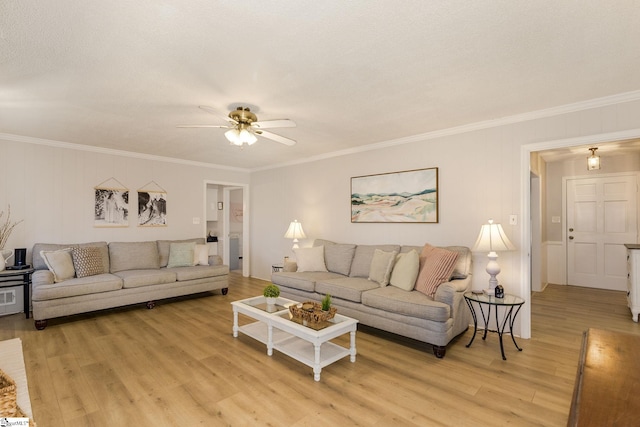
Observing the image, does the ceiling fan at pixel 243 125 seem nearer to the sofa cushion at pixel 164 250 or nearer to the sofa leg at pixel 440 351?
the sofa leg at pixel 440 351

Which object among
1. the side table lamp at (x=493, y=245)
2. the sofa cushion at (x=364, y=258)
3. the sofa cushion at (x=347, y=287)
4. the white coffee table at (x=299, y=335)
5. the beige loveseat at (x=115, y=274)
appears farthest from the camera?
the sofa cushion at (x=364, y=258)

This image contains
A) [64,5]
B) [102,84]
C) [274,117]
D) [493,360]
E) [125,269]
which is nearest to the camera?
[64,5]

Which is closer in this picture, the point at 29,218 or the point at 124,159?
the point at 29,218

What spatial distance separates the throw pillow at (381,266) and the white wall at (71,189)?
3708 millimetres

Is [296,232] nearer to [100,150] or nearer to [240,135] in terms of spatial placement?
[240,135]

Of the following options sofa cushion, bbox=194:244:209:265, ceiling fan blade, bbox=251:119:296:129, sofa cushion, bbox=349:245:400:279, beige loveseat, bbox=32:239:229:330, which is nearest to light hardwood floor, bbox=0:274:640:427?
beige loveseat, bbox=32:239:229:330

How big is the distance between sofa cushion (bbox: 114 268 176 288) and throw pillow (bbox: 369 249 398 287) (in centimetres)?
295

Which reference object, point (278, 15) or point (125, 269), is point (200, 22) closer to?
point (278, 15)

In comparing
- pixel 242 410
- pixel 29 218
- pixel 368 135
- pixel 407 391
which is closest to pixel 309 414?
pixel 242 410

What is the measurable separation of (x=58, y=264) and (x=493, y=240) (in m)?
5.10

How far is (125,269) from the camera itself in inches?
184

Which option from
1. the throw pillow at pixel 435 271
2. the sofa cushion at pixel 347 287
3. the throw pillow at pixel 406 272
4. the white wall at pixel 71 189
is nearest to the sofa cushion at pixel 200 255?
the white wall at pixel 71 189

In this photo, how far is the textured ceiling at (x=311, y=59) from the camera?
170 centimetres

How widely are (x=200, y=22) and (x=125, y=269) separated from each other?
4128mm
